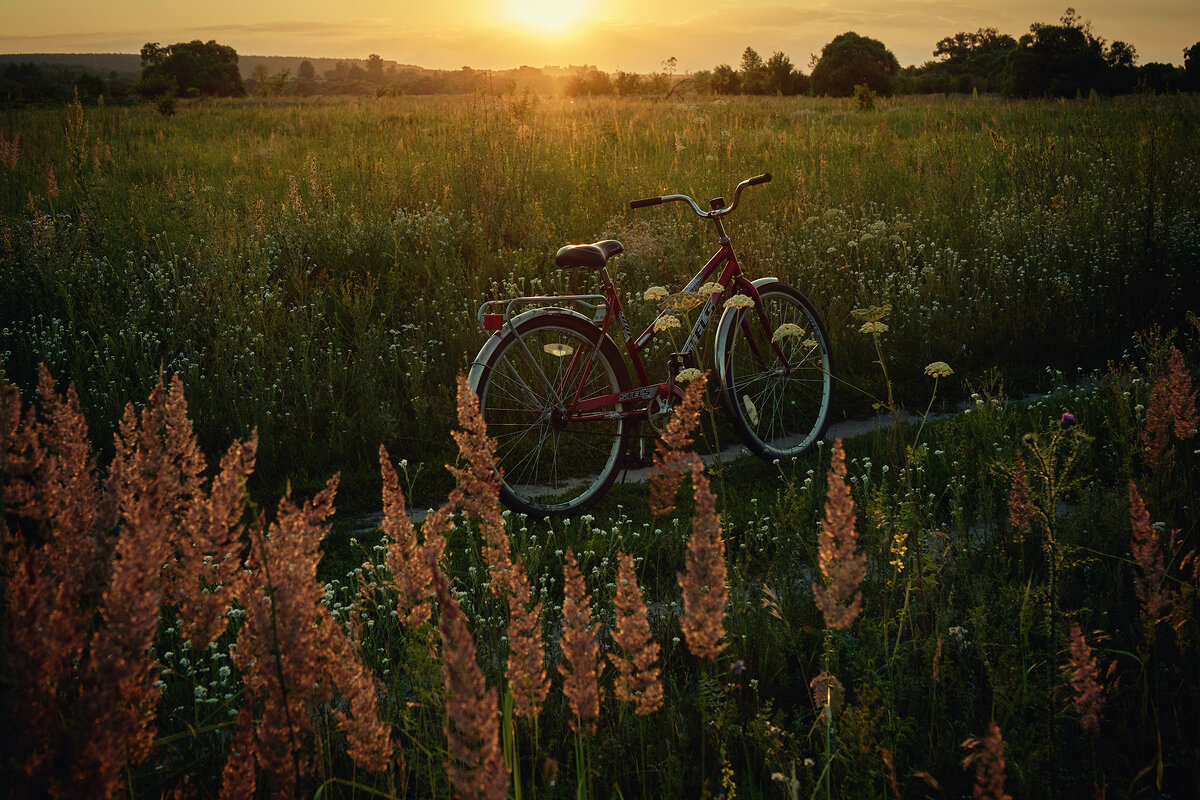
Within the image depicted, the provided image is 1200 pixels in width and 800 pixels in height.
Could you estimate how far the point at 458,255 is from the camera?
313 inches

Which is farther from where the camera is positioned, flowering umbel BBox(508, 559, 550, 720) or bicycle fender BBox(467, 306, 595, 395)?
bicycle fender BBox(467, 306, 595, 395)

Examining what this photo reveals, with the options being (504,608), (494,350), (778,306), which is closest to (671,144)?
(778,306)

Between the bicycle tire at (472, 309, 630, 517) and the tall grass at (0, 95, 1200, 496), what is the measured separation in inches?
21.9

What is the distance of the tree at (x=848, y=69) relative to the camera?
147 ft

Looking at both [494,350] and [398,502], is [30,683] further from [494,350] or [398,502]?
[494,350]

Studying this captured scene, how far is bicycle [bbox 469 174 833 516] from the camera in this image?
4781 mm

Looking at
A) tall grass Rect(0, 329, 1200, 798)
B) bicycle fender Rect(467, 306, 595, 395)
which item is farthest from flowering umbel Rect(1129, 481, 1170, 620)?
bicycle fender Rect(467, 306, 595, 395)

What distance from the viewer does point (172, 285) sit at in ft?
23.9

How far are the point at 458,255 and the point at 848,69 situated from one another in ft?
144

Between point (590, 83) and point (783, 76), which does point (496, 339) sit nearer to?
point (590, 83)

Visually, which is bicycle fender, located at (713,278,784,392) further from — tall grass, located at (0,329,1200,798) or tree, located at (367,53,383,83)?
tree, located at (367,53,383,83)

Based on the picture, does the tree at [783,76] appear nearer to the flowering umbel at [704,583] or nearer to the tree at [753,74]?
the tree at [753,74]

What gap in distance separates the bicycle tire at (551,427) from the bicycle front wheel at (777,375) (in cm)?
80

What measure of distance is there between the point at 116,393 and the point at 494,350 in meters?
3.16
